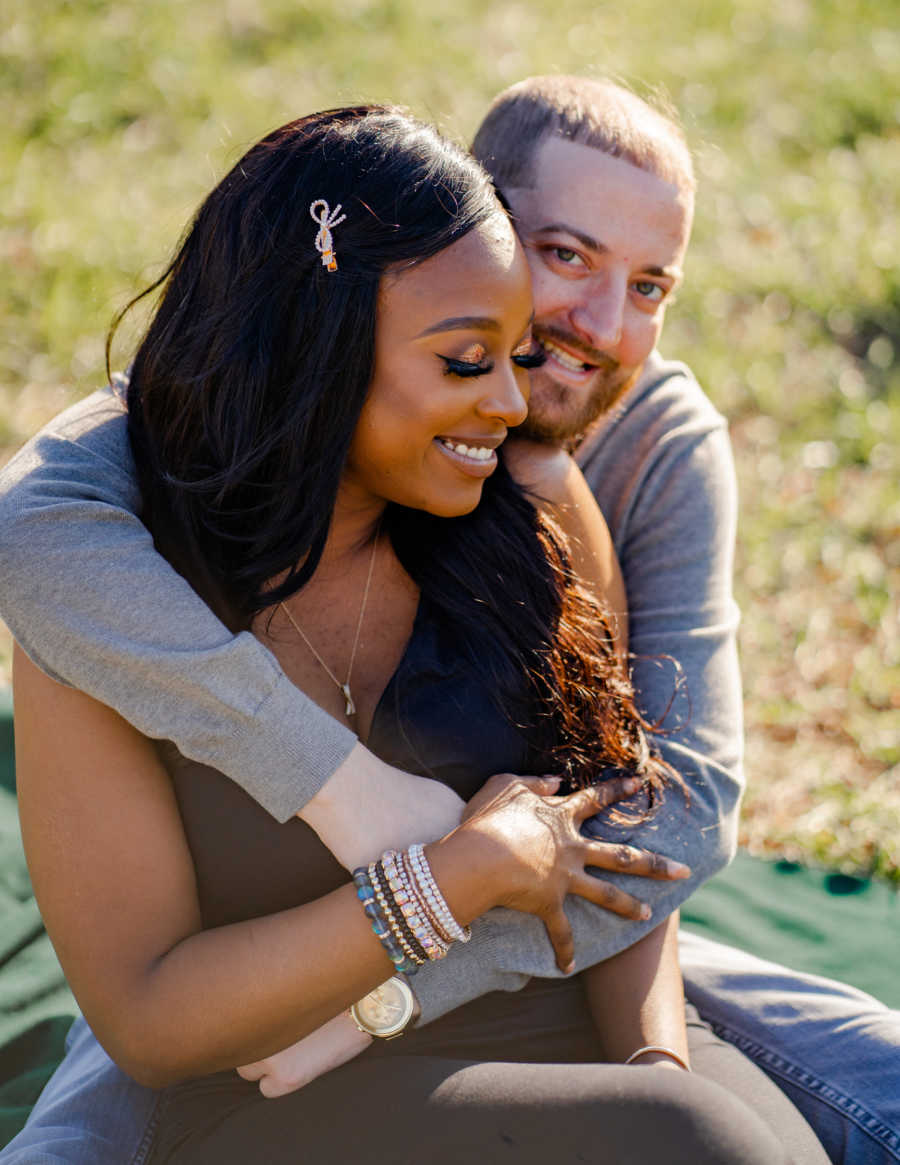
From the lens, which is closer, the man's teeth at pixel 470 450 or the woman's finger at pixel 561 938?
the woman's finger at pixel 561 938

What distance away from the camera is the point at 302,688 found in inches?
96.7

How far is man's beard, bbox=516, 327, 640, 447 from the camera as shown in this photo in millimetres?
2857

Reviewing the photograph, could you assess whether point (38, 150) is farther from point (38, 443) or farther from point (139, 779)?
point (139, 779)

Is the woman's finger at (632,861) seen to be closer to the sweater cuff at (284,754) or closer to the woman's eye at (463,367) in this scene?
the sweater cuff at (284,754)

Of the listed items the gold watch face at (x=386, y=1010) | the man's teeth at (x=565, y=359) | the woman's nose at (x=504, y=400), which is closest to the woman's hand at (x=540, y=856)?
the gold watch face at (x=386, y=1010)

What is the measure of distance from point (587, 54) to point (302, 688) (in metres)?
7.67

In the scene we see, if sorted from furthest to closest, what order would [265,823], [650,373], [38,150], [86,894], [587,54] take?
1. [587,54]
2. [38,150]
3. [650,373]
4. [265,823]
5. [86,894]

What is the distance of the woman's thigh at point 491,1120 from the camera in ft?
6.40

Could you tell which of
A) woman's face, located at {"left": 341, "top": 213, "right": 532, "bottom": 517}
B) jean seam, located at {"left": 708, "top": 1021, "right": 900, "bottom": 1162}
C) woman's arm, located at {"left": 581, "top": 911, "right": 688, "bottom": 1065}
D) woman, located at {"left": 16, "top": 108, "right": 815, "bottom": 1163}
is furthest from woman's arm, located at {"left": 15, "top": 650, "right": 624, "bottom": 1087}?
jean seam, located at {"left": 708, "top": 1021, "right": 900, "bottom": 1162}

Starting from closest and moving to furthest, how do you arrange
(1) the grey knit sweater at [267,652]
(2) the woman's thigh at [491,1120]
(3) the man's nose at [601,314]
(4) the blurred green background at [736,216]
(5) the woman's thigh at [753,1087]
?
(2) the woman's thigh at [491,1120] → (1) the grey knit sweater at [267,652] → (5) the woman's thigh at [753,1087] → (3) the man's nose at [601,314] → (4) the blurred green background at [736,216]

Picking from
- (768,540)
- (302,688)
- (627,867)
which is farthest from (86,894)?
(768,540)

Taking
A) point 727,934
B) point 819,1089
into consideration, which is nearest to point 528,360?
point 819,1089

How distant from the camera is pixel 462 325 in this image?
7.50ft

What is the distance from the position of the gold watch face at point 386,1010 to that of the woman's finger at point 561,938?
0.30m
